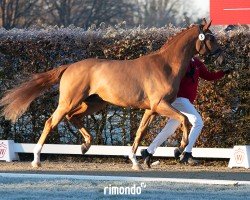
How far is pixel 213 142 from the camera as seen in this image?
14.9 metres

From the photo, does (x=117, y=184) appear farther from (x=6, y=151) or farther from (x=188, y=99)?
(x=6, y=151)

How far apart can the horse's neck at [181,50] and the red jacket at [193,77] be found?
165 mm

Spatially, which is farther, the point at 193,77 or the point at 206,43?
the point at 193,77

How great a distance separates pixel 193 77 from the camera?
1370 centimetres

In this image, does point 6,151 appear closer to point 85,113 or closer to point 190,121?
point 85,113

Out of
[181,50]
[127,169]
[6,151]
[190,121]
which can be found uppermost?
[181,50]

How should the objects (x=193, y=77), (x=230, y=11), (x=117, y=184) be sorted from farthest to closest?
(x=230, y=11) → (x=193, y=77) → (x=117, y=184)

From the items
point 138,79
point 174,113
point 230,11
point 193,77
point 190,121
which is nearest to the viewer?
point 174,113

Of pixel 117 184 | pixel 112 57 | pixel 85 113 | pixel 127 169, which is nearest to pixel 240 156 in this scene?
pixel 127 169

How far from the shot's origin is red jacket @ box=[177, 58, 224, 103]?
44.8ft

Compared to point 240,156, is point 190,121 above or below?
above

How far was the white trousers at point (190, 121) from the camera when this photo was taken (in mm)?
13367

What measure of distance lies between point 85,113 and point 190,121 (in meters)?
1.67

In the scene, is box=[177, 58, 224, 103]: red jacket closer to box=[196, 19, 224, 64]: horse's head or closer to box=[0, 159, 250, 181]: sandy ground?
box=[196, 19, 224, 64]: horse's head
